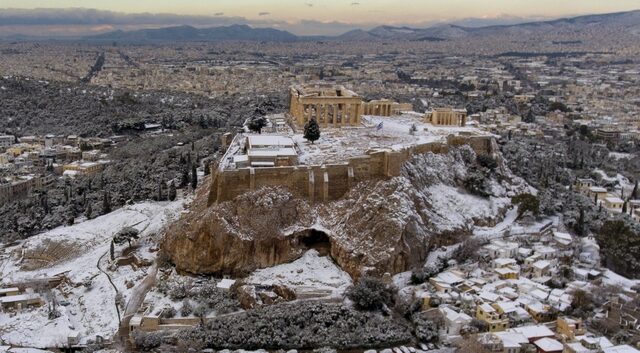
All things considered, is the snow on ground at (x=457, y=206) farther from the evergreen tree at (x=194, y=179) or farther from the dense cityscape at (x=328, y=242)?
the evergreen tree at (x=194, y=179)

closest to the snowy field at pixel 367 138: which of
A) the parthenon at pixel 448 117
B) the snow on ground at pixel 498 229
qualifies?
the parthenon at pixel 448 117

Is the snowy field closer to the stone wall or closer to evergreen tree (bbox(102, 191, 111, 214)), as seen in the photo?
the stone wall

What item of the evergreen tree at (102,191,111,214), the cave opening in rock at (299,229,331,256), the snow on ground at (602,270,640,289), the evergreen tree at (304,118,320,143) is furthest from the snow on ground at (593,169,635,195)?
the evergreen tree at (102,191,111,214)

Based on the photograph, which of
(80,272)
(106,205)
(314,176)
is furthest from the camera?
(106,205)

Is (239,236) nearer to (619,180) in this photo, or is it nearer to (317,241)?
(317,241)

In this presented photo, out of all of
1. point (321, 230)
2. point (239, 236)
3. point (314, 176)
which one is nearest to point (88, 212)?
point (239, 236)
